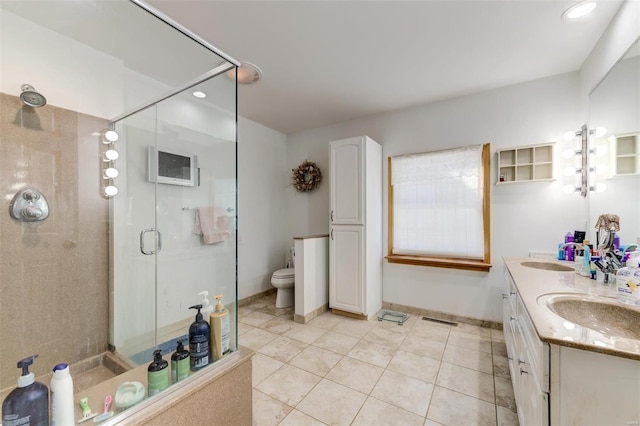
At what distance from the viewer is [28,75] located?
159 centimetres

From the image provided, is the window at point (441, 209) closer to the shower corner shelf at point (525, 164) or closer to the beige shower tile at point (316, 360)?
the shower corner shelf at point (525, 164)

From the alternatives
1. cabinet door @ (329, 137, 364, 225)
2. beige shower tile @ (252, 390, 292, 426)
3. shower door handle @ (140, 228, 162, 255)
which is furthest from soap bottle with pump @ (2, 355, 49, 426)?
cabinet door @ (329, 137, 364, 225)

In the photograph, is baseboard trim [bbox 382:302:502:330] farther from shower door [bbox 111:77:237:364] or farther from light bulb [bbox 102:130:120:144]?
light bulb [bbox 102:130:120:144]

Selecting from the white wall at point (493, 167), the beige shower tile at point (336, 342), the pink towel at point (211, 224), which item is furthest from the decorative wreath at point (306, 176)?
the beige shower tile at point (336, 342)

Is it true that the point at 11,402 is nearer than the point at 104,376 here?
Yes

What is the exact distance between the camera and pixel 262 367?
2061mm

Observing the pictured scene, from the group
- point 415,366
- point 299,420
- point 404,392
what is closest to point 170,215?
point 299,420

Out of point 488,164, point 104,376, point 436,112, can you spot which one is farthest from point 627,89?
point 104,376

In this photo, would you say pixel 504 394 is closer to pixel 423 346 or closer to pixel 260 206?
pixel 423 346

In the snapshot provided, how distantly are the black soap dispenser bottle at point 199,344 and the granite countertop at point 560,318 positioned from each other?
1.41 metres

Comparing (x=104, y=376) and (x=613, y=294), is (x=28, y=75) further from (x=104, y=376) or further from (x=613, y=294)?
(x=613, y=294)

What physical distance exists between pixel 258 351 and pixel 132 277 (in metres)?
1.25

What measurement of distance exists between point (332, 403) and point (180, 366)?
1.03 m

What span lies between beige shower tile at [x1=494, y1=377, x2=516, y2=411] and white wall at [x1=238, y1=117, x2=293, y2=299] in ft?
9.37
